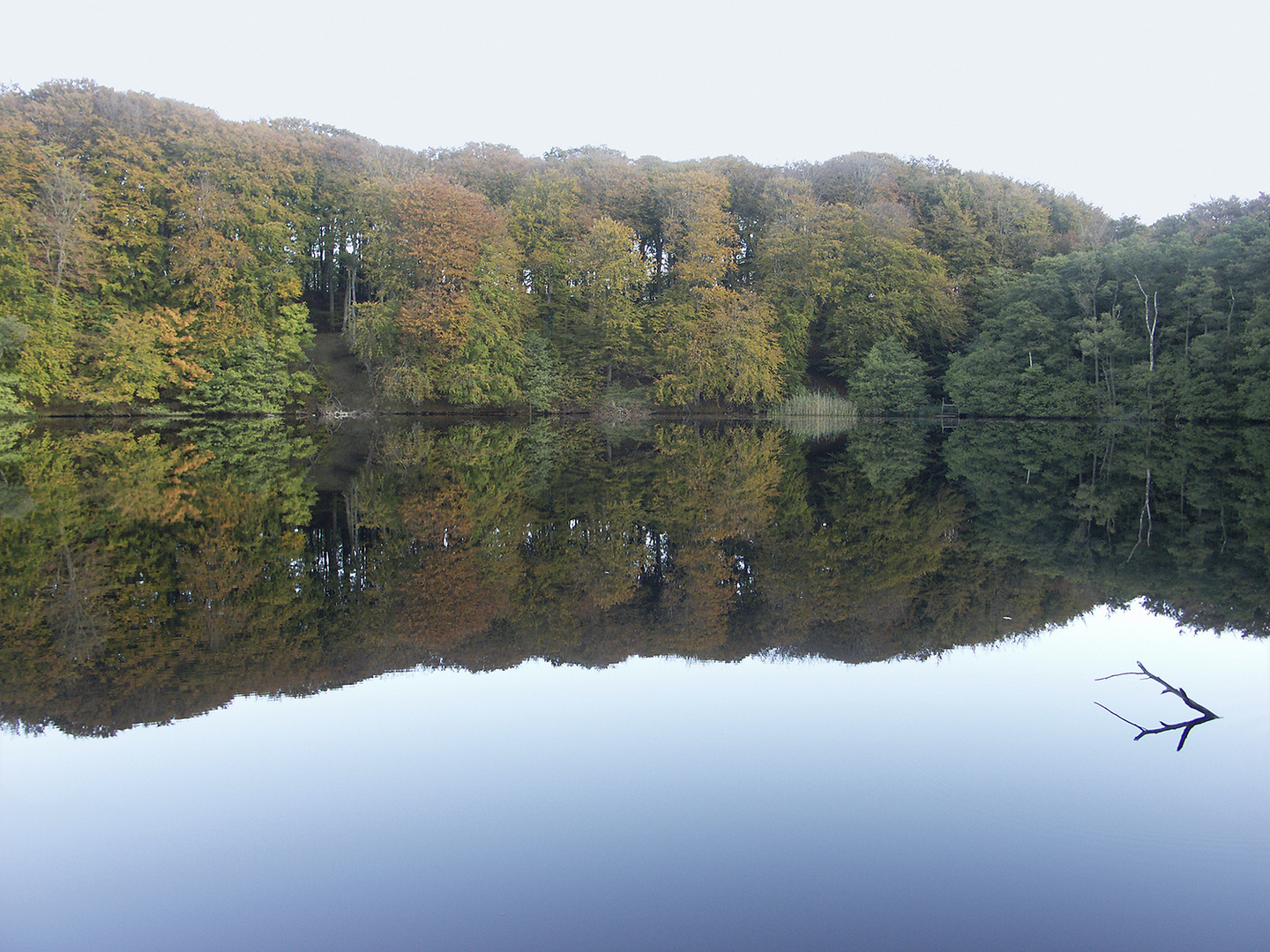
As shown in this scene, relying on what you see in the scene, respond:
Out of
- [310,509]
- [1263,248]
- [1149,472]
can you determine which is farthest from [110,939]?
[1263,248]

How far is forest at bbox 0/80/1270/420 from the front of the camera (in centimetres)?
2970

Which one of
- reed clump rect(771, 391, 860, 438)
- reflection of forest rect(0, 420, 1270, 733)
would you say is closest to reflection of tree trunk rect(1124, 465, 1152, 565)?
reflection of forest rect(0, 420, 1270, 733)

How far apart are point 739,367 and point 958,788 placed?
33.7 metres

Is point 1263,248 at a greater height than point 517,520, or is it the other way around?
point 1263,248

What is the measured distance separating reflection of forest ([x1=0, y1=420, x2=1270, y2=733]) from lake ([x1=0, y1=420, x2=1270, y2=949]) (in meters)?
0.05

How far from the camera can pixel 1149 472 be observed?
14.7 meters

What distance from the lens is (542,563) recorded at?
308 inches

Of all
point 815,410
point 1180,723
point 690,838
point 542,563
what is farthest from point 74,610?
point 815,410

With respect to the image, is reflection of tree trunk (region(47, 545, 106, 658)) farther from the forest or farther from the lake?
the forest

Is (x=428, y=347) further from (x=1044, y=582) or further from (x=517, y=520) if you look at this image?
(x=1044, y=582)

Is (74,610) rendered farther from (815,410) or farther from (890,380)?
(890,380)

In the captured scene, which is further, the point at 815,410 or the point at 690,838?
the point at 815,410

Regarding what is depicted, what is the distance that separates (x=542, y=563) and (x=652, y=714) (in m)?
3.66

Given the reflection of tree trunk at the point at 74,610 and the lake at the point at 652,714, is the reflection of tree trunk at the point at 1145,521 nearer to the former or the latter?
the lake at the point at 652,714
